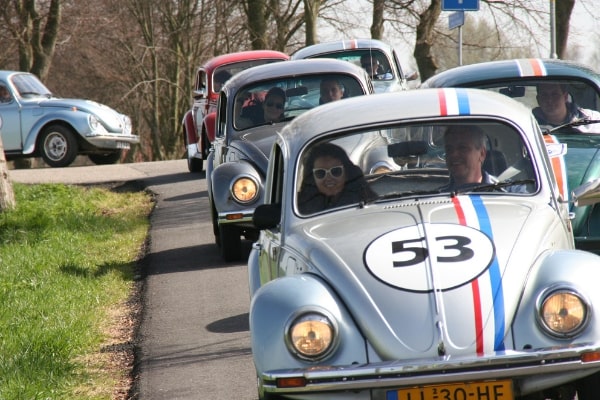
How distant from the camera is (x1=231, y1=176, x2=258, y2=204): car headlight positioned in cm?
1037

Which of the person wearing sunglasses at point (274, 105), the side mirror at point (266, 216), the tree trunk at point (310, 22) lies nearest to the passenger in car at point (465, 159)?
the side mirror at point (266, 216)

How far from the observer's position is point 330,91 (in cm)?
1145

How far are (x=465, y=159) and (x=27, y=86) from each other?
18.0m

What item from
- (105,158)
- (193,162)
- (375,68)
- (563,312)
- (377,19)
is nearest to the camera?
(563,312)

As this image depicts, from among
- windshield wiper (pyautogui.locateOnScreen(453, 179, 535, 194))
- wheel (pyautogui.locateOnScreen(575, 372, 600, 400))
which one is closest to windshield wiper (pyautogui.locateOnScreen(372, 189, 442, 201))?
windshield wiper (pyautogui.locateOnScreen(453, 179, 535, 194))

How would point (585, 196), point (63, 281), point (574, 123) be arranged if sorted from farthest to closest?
point (63, 281) → point (574, 123) → point (585, 196)

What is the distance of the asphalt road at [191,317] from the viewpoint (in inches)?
260

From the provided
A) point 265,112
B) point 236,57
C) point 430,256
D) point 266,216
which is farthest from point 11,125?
point 430,256

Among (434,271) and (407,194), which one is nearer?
(434,271)

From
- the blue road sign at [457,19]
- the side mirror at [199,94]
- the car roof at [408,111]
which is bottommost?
the side mirror at [199,94]

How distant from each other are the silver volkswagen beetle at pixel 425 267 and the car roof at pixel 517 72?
A: 3.14m

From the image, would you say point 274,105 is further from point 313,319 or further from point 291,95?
point 313,319

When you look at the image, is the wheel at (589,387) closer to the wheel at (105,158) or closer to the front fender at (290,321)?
the front fender at (290,321)

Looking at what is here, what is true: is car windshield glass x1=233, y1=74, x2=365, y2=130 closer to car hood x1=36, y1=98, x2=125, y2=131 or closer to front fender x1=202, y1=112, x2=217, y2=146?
front fender x1=202, y1=112, x2=217, y2=146
